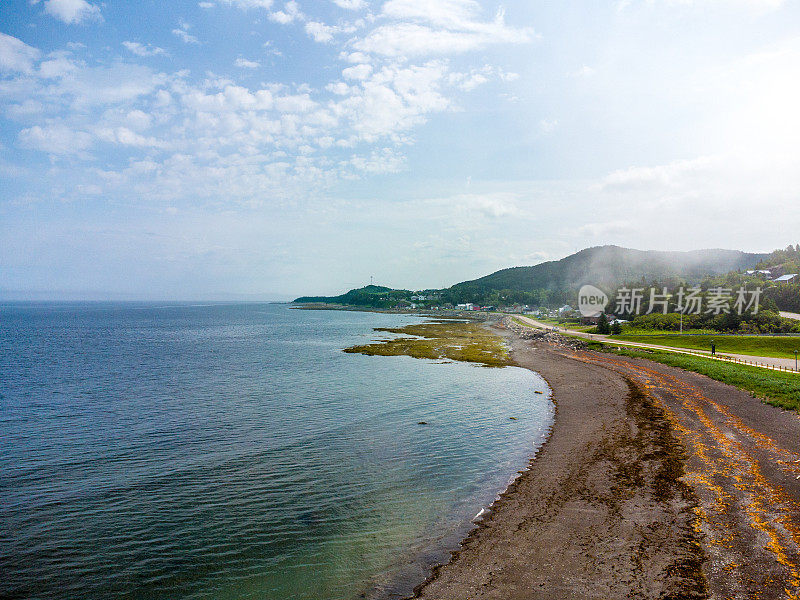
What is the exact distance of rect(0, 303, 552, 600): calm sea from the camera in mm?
11969

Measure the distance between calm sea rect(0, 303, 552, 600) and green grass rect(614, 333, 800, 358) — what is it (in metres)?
35.4

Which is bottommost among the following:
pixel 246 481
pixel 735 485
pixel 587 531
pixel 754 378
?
pixel 246 481

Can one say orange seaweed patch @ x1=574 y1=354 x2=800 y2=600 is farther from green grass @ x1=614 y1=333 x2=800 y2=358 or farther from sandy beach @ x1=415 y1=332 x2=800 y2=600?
green grass @ x1=614 y1=333 x2=800 y2=358

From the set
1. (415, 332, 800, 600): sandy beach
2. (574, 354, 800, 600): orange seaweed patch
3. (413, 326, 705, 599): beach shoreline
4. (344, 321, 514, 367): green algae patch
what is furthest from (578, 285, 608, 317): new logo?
(413, 326, 705, 599): beach shoreline

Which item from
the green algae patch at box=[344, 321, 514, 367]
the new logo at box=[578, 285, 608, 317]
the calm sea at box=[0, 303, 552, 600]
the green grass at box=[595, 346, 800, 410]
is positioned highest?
the new logo at box=[578, 285, 608, 317]

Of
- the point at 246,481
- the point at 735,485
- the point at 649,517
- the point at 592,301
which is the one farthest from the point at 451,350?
the point at 592,301

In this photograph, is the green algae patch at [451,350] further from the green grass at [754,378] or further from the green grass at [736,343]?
the green grass at [736,343]

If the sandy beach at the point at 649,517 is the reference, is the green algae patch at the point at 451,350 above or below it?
below

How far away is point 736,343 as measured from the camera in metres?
60.4

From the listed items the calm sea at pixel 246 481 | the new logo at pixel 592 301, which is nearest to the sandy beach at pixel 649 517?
the calm sea at pixel 246 481

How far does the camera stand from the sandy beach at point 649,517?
411 inches

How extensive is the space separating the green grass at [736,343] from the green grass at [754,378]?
12.6 metres

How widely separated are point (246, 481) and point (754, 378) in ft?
120

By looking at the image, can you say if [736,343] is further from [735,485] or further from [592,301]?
[592,301]
